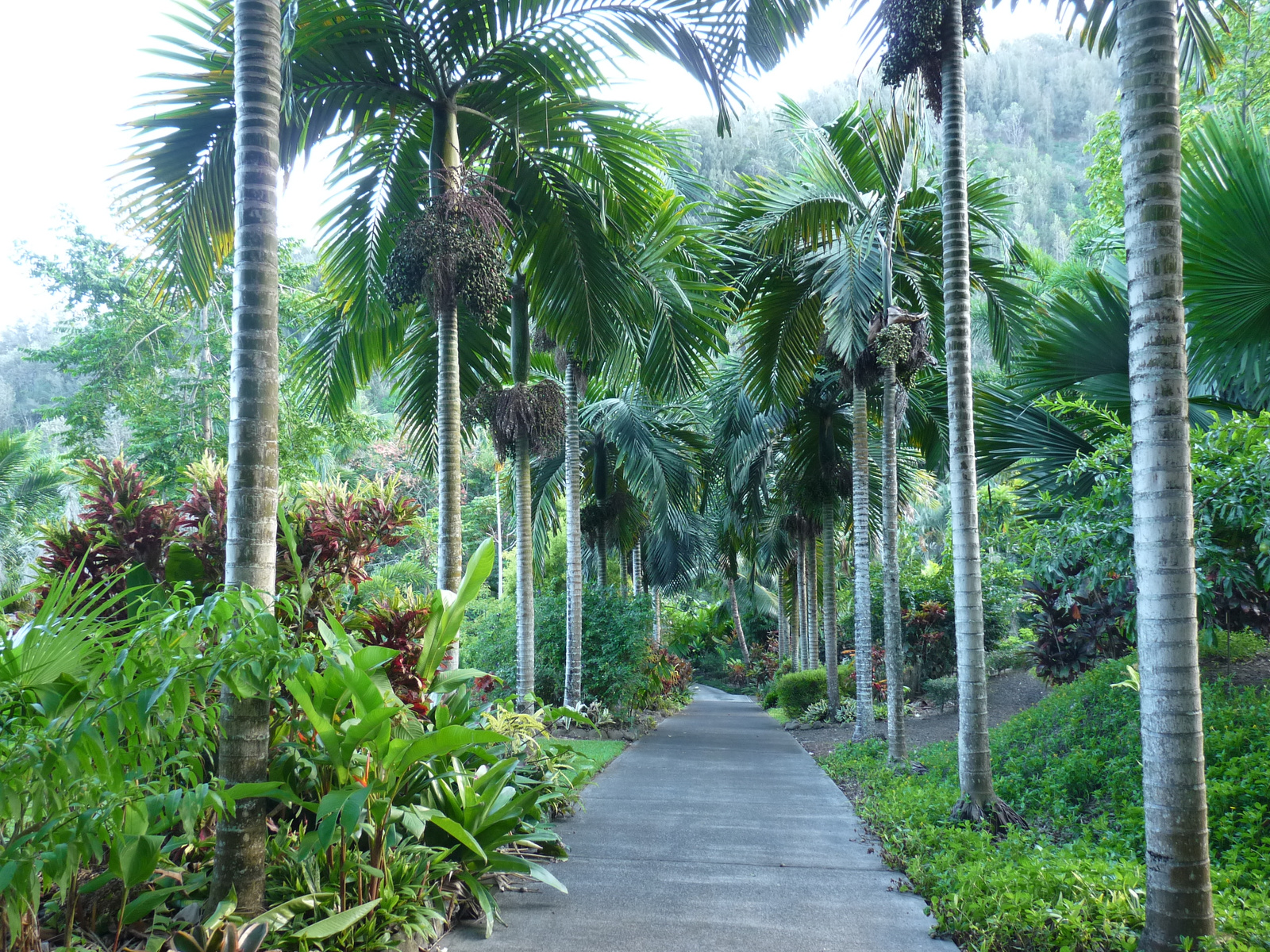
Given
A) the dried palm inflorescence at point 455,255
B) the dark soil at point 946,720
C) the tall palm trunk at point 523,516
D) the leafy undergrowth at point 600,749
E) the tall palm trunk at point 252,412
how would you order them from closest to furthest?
the tall palm trunk at point 252,412, the dried palm inflorescence at point 455,255, the tall palm trunk at point 523,516, the leafy undergrowth at point 600,749, the dark soil at point 946,720

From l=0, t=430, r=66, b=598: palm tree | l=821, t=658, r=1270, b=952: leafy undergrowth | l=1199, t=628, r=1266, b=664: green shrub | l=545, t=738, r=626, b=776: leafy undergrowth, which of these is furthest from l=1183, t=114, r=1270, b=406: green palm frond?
l=0, t=430, r=66, b=598: palm tree

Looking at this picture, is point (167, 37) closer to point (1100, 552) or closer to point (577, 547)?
point (1100, 552)

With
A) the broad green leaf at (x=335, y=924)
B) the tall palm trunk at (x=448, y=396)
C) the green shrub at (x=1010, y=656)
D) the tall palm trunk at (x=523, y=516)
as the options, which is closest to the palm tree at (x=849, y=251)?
the tall palm trunk at (x=523, y=516)

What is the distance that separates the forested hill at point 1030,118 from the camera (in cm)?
6638

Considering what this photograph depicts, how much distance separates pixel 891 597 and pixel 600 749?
470cm

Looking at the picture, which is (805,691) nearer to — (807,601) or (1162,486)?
(807,601)

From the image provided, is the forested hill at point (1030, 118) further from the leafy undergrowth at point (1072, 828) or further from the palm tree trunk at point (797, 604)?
the leafy undergrowth at point (1072, 828)

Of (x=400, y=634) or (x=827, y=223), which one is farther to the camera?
(x=827, y=223)

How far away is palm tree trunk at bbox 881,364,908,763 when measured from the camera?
9.45m

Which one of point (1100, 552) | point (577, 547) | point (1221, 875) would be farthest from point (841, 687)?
point (1221, 875)

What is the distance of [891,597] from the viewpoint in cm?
995

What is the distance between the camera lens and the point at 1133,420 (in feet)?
13.2

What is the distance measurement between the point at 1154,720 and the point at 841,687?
15.4 m

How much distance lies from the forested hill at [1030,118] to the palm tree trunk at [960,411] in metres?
59.0
